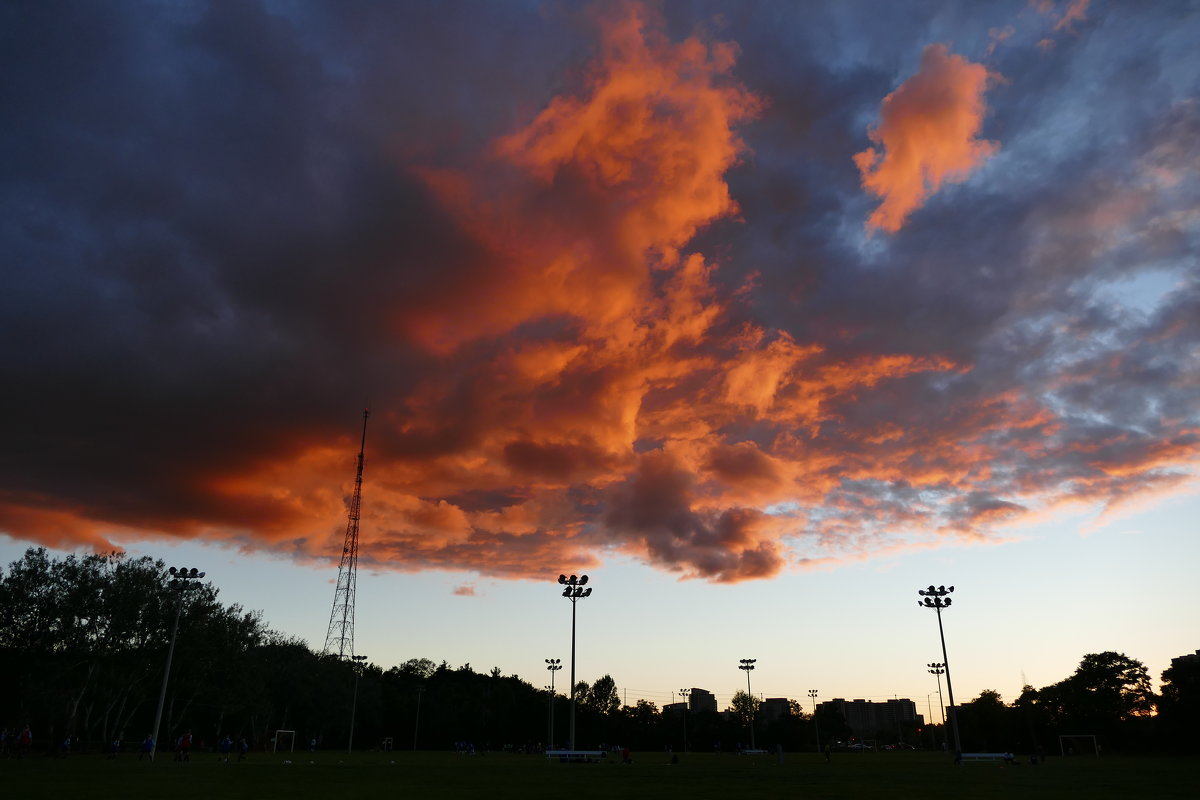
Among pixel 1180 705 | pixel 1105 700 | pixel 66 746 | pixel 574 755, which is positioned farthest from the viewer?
pixel 1105 700

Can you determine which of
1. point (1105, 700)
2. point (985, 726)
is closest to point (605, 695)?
point (985, 726)

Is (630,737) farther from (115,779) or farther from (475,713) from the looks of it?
(115,779)

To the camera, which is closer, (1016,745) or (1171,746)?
(1171,746)

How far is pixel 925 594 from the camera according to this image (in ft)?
215

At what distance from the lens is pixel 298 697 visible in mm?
98562

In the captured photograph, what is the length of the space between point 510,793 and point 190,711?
78.4m

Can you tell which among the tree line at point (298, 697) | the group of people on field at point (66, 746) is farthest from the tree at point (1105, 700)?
the group of people on field at point (66, 746)

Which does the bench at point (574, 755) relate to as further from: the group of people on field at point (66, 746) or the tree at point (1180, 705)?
the tree at point (1180, 705)

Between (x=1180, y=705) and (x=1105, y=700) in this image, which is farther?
(x=1105, y=700)

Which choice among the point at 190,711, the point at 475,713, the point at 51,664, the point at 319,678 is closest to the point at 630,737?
the point at 475,713

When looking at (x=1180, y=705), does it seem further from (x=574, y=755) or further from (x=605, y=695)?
(x=605, y=695)

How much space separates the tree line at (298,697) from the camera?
206ft

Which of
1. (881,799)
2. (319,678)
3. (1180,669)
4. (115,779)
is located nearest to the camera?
(881,799)

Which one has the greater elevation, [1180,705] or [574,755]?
[1180,705]
